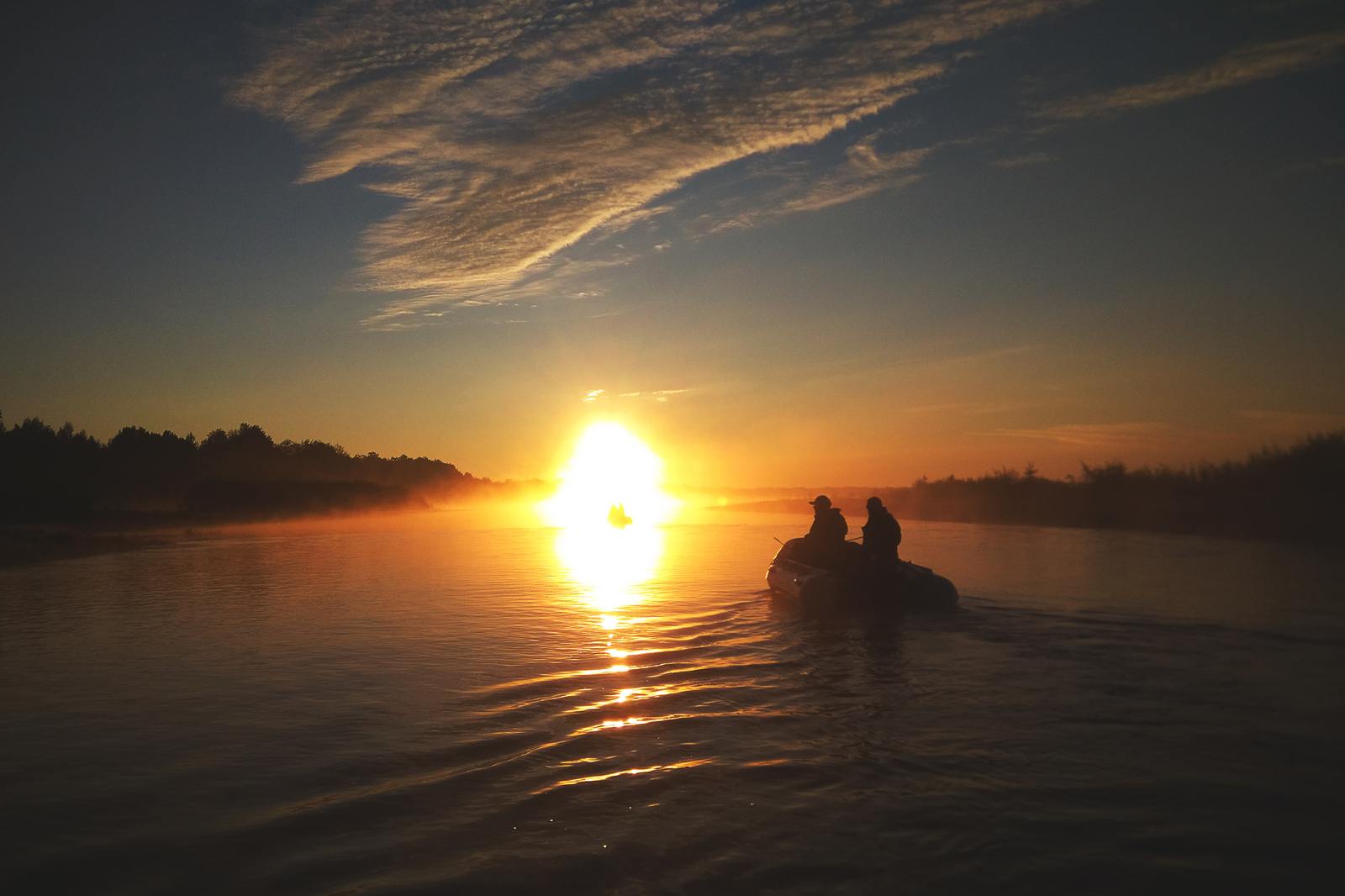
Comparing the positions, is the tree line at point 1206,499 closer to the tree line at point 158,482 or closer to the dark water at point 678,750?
the dark water at point 678,750

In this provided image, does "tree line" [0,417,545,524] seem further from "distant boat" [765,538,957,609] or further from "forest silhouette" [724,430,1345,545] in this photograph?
"forest silhouette" [724,430,1345,545]

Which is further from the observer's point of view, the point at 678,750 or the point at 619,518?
the point at 619,518

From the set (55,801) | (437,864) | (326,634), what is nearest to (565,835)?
(437,864)

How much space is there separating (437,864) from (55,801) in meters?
3.81

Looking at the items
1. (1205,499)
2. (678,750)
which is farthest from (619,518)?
(678,750)

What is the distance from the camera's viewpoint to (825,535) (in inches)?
736

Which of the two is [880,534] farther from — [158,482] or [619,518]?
[158,482]

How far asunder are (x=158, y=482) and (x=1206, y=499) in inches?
3771

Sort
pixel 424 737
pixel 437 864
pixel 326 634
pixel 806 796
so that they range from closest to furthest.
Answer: pixel 437 864 → pixel 806 796 → pixel 424 737 → pixel 326 634

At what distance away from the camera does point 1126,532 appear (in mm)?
41750

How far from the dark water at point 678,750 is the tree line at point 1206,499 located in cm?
2046

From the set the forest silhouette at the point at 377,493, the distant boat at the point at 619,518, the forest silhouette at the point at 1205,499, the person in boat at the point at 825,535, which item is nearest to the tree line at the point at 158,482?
the forest silhouette at the point at 377,493

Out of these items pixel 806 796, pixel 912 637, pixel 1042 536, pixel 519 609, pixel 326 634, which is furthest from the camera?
pixel 1042 536

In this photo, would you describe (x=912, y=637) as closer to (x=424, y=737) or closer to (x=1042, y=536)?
(x=424, y=737)
